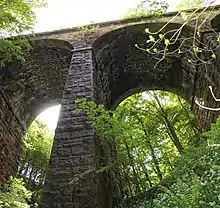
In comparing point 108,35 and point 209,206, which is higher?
point 108,35

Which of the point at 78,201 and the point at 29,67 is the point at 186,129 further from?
the point at 78,201

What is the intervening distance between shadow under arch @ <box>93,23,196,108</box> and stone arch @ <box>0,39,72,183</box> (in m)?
0.92

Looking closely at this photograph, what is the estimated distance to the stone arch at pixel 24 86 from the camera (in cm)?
681

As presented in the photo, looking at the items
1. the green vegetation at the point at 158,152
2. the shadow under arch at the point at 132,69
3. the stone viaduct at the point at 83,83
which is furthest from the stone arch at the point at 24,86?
the green vegetation at the point at 158,152

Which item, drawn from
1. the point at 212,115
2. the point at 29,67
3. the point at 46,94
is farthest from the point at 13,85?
the point at 212,115

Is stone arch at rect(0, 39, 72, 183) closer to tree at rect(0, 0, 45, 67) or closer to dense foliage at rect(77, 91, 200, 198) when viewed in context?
tree at rect(0, 0, 45, 67)

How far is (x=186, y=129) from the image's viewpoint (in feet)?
28.3

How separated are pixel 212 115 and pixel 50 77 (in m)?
3.99

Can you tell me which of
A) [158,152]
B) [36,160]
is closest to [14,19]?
[158,152]

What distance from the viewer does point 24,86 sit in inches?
294

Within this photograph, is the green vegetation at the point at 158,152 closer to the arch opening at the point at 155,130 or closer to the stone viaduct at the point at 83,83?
the arch opening at the point at 155,130

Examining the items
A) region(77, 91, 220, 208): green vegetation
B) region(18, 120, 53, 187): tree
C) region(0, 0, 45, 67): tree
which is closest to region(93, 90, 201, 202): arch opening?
region(77, 91, 220, 208): green vegetation

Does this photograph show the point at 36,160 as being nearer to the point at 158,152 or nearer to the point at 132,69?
the point at 132,69

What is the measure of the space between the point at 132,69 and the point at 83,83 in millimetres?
2336
